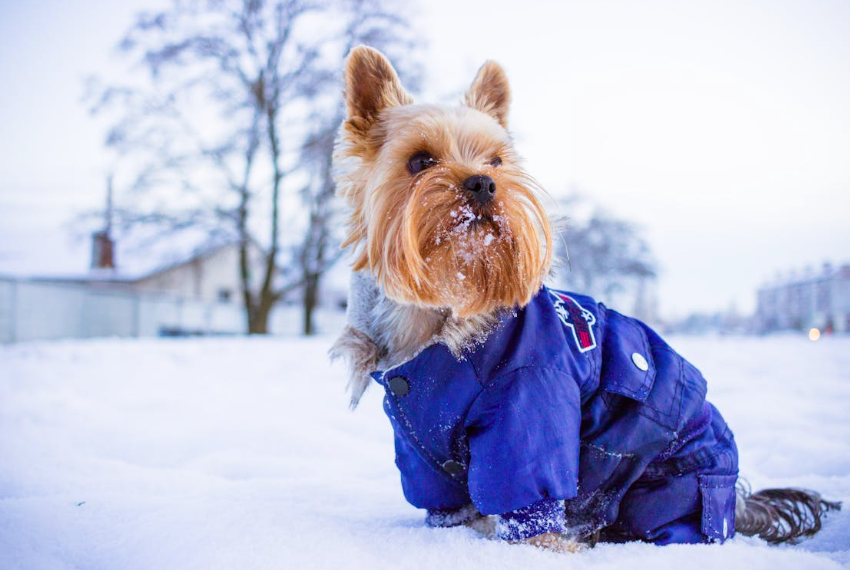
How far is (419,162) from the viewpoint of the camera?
228 cm

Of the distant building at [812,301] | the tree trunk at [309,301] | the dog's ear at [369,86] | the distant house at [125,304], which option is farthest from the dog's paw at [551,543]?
the tree trunk at [309,301]

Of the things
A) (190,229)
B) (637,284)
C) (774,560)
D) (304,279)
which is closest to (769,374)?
(774,560)

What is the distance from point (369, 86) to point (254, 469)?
222 centimetres

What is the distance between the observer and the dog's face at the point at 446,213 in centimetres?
215

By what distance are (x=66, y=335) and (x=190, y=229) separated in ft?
16.3

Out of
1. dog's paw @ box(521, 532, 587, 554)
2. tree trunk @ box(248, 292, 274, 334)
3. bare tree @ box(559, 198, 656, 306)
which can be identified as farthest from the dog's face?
bare tree @ box(559, 198, 656, 306)

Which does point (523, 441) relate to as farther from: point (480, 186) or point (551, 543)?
point (480, 186)

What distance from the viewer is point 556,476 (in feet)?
5.92

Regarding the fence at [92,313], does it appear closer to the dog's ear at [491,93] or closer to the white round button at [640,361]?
the dog's ear at [491,93]

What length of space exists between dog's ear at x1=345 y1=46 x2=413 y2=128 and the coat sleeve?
1.43 m

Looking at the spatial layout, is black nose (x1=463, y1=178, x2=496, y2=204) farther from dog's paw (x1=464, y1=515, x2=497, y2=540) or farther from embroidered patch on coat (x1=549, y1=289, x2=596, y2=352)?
dog's paw (x1=464, y1=515, x2=497, y2=540)

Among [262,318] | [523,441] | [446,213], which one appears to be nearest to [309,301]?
[262,318]

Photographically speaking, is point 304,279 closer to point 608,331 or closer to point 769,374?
point 769,374

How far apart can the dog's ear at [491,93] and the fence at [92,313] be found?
15.6 m
